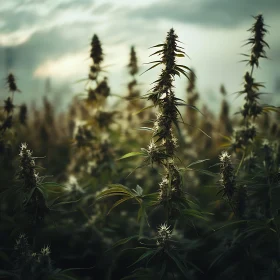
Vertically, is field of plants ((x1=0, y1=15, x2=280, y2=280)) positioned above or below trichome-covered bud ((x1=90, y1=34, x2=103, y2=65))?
below

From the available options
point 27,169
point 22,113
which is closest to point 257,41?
point 27,169

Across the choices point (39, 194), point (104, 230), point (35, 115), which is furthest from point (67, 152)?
point (39, 194)

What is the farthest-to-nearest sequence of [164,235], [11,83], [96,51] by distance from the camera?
[96,51] < [11,83] < [164,235]

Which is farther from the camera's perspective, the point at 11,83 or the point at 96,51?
the point at 96,51

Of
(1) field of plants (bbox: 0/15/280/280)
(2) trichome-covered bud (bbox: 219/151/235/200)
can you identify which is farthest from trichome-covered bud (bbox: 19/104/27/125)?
(2) trichome-covered bud (bbox: 219/151/235/200)

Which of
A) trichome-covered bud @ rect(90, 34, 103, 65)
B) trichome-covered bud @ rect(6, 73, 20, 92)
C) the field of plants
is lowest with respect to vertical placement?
the field of plants

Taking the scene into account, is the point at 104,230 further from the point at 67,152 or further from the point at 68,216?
the point at 67,152

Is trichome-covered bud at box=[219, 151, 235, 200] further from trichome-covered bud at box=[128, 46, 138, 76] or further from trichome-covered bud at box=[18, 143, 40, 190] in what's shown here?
trichome-covered bud at box=[128, 46, 138, 76]

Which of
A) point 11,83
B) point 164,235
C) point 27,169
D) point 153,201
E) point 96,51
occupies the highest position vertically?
point 96,51

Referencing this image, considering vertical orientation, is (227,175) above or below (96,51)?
below

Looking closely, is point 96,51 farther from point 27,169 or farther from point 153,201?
point 153,201

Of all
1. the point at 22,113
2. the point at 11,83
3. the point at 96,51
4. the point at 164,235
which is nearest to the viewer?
the point at 164,235

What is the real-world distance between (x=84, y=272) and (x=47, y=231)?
2.43 feet

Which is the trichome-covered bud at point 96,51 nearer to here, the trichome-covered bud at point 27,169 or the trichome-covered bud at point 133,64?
the trichome-covered bud at point 133,64
